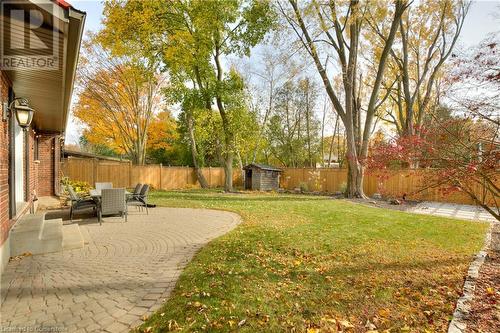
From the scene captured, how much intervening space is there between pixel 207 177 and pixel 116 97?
979 cm

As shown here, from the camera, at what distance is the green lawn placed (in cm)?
278

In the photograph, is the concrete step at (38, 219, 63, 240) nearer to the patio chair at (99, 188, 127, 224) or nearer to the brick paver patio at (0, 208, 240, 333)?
the brick paver patio at (0, 208, 240, 333)

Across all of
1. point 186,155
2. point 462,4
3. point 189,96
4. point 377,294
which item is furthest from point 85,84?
point 462,4

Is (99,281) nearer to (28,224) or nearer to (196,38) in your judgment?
(28,224)

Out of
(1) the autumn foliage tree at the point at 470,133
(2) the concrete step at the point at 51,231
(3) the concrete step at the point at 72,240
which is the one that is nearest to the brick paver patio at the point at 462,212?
(1) the autumn foliage tree at the point at 470,133

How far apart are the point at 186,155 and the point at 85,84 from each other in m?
12.8

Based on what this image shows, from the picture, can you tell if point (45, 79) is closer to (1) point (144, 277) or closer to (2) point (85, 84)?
(1) point (144, 277)

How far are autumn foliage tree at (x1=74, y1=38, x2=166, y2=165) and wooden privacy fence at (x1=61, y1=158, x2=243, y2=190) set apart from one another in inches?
49.4

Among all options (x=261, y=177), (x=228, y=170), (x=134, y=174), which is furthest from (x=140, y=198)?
(x=261, y=177)

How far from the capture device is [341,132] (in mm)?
30641

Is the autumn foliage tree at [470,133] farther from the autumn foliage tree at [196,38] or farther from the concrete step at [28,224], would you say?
the autumn foliage tree at [196,38]

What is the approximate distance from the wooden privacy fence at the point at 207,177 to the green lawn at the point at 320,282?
1045 centimetres

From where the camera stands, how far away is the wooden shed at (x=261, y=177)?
20.4 metres

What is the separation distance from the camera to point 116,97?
18875 mm
